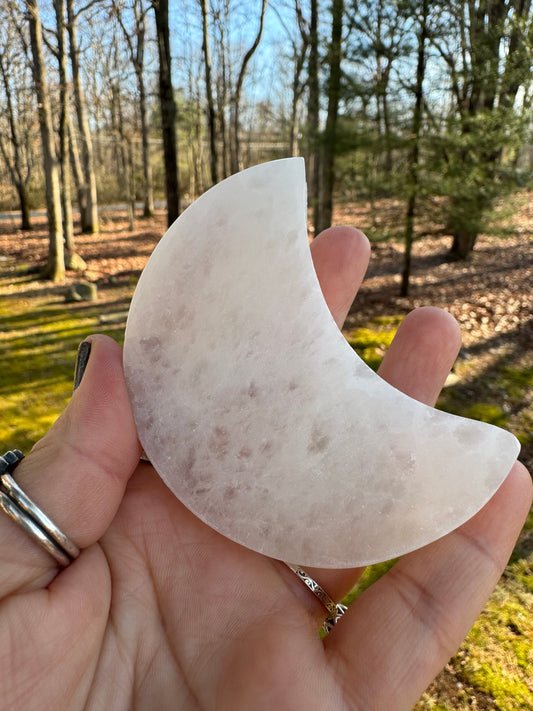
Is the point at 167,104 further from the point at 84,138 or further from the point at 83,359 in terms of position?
the point at 84,138

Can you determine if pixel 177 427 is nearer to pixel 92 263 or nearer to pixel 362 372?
pixel 362 372

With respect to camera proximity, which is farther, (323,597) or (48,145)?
(48,145)

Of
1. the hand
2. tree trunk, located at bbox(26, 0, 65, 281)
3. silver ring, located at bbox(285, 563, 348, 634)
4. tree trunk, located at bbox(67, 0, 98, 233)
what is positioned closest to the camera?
the hand

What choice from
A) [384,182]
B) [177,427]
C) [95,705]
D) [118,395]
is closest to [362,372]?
[177,427]

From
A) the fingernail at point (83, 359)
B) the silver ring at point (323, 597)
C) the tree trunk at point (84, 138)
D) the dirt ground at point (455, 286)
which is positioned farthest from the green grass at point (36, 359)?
the tree trunk at point (84, 138)

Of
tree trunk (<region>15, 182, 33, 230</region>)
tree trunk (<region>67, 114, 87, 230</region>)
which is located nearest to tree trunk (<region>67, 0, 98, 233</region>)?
tree trunk (<region>67, 114, 87, 230</region>)

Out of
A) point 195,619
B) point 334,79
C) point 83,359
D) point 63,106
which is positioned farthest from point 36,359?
point 63,106

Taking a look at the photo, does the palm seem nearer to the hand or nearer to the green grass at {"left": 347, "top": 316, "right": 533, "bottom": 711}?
the hand
